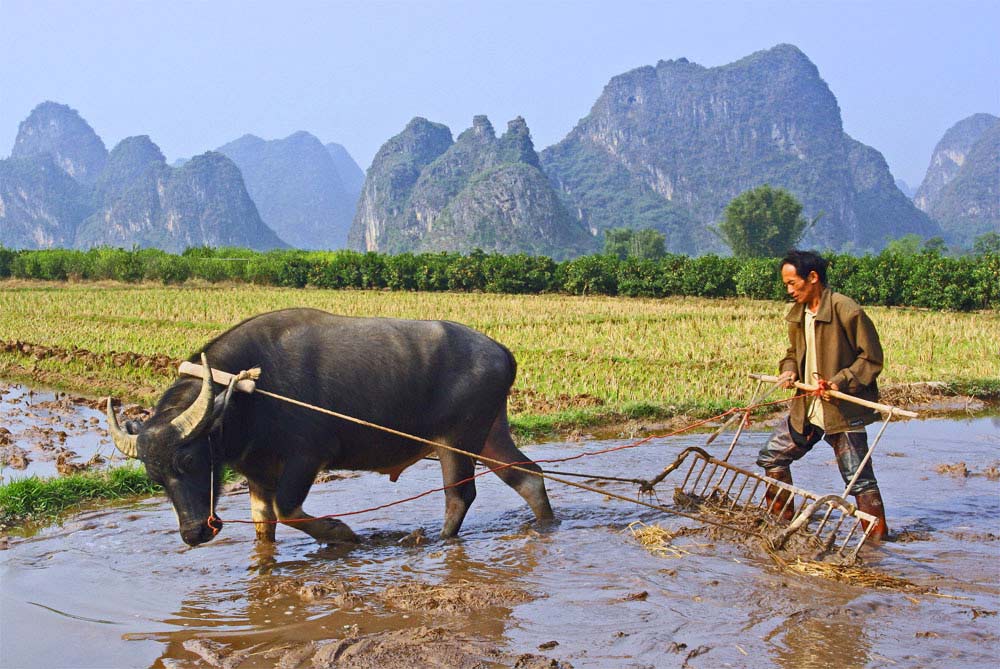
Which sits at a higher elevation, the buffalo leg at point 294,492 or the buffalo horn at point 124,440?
the buffalo horn at point 124,440

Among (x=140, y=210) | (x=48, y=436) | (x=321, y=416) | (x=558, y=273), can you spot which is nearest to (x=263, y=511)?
(x=321, y=416)

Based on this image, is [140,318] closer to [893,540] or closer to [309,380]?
[309,380]

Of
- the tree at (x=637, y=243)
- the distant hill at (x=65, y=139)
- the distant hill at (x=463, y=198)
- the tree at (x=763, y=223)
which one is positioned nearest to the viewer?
the tree at (x=763, y=223)

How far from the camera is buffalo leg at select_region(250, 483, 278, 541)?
15.8 ft

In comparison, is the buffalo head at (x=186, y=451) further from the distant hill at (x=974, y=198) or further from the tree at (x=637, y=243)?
the distant hill at (x=974, y=198)

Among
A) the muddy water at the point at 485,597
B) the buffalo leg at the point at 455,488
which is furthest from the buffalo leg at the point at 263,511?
the buffalo leg at the point at 455,488

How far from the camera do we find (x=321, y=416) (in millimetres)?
4602

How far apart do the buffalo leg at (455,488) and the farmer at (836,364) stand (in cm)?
158

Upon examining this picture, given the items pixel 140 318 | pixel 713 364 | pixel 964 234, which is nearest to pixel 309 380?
pixel 713 364

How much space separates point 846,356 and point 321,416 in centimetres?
264

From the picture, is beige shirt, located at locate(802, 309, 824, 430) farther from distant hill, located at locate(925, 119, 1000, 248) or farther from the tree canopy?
distant hill, located at locate(925, 119, 1000, 248)

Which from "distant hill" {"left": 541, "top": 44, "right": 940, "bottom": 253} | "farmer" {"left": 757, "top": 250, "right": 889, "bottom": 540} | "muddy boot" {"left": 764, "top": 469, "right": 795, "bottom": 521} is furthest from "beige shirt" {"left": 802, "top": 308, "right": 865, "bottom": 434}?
"distant hill" {"left": 541, "top": 44, "right": 940, "bottom": 253}

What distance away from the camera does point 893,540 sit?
16.3ft

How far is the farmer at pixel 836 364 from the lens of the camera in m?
4.71
